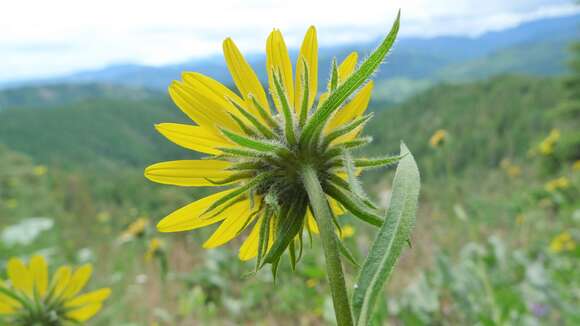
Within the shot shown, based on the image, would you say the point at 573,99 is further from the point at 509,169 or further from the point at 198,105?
the point at 198,105

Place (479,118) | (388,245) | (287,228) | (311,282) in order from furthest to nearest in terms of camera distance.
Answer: (479,118) → (311,282) → (287,228) → (388,245)

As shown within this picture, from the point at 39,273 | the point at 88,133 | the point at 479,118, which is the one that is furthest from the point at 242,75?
the point at 88,133

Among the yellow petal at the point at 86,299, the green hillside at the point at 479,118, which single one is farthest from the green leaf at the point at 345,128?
the green hillside at the point at 479,118

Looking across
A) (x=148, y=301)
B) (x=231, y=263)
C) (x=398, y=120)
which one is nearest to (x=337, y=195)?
(x=231, y=263)

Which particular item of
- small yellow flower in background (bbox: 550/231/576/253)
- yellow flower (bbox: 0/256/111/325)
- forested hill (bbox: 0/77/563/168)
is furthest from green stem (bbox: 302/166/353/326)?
forested hill (bbox: 0/77/563/168)

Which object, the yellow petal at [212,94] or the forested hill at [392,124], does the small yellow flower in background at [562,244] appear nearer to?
the yellow petal at [212,94]

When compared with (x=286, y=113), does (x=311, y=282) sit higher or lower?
lower

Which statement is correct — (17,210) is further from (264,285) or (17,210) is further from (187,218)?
(187,218)

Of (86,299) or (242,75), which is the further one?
(86,299)
